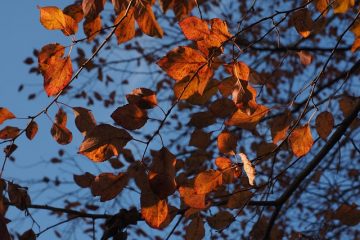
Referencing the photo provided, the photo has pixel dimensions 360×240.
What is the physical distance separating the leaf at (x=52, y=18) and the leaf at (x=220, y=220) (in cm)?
92

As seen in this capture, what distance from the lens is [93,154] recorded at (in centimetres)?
128

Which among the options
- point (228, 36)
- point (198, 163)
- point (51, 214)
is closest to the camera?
point (228, 36)

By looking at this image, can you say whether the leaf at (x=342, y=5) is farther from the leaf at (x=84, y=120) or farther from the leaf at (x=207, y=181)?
the leaf at (x=84, y=120)

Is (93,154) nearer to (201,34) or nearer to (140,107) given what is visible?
(140,107)

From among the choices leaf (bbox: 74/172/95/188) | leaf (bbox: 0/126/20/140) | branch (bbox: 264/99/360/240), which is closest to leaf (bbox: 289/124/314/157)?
branch (bbox: 264/99/360/240)

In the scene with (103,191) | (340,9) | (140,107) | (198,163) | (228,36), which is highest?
(198,163)

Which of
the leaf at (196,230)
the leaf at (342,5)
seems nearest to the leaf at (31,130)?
the leaf at (196,230)

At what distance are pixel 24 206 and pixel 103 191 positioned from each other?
372 millimetres

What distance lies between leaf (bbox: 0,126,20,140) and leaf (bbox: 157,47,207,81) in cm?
58

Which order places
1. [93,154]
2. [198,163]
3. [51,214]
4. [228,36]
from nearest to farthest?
[93,154], [228,36], [198,163], [51,214]

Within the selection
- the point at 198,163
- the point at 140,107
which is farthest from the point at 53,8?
the point at 198,163

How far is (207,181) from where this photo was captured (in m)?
1.49

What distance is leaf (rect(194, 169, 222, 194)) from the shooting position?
1476 millimetres

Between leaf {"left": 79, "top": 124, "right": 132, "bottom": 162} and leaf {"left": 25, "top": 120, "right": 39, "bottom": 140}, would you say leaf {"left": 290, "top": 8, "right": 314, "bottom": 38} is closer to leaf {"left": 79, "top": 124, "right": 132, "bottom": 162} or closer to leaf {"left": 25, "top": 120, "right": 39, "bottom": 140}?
leaf {"left": 79, "top": 124, "right": 132, "bottom": 162}
